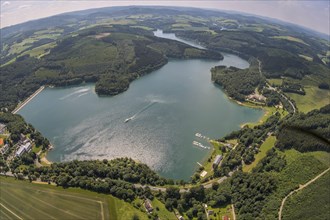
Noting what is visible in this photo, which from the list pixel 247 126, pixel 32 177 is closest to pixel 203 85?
pixel 247 126

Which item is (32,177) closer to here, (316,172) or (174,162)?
(174,162)

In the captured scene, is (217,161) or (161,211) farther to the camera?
(217,161)

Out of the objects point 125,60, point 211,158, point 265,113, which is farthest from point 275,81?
point 125,60

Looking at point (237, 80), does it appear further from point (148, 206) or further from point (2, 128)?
point (2, 128)

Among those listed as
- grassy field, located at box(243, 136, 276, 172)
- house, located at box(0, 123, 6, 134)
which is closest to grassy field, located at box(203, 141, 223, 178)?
grassy field, located at box(243, 136, 276, 172)

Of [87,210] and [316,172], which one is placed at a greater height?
[316,172]

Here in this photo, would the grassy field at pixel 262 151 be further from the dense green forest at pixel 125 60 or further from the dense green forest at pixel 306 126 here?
the dense green forest at pixel 125 60
